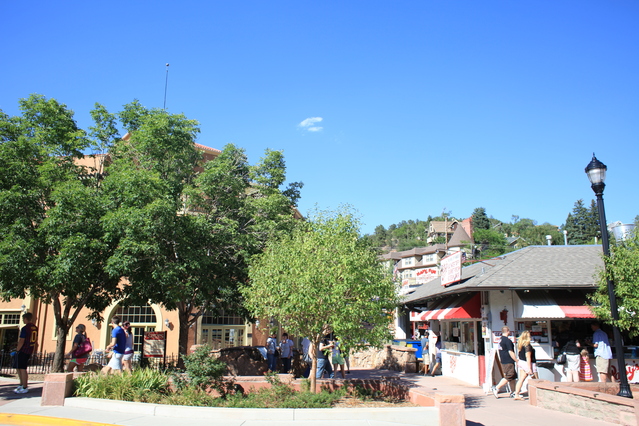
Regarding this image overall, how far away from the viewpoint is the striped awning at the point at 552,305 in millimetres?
13469

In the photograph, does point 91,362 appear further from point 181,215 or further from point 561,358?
point 561,358

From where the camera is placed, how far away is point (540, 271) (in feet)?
50.2

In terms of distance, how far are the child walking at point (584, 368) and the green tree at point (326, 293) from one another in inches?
254

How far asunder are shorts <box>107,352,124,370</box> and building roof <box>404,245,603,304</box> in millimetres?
9522

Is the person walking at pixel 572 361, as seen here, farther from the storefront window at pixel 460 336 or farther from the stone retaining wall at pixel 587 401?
the storefront window at pixel 460 336

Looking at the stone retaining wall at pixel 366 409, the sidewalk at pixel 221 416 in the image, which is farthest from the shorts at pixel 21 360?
the stone retaining wall at pixel 366 409

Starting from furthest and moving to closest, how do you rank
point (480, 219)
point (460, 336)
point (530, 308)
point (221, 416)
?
point (480, 219)
point (460, 336)
point (530, 308)
point (221, 416)

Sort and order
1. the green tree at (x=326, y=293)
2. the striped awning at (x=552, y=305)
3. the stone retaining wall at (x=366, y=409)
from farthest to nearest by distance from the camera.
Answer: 1. the striped awning at (x=552, y=305)
2. the green tree at (x=326, y=293)
3. the stone retaining wall at (x=366, y=409)

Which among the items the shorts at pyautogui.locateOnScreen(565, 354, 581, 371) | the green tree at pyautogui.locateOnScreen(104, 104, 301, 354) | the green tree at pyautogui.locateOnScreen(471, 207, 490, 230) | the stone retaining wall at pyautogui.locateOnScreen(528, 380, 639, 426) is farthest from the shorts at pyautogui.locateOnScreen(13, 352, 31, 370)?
the green tree at pyautogui.locateOnScreen(471, 207, 490, 230)

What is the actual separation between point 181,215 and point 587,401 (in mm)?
12974

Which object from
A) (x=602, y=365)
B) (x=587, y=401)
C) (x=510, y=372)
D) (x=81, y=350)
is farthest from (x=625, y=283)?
(x=81, y=350)

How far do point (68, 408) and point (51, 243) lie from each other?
5508mm

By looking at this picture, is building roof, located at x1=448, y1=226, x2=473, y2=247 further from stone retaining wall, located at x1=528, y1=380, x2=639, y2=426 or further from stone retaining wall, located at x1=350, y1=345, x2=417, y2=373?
stone retaining wall, located at x1=528, y1=380, x2=639, y2=426

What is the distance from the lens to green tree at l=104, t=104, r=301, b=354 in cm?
1422
